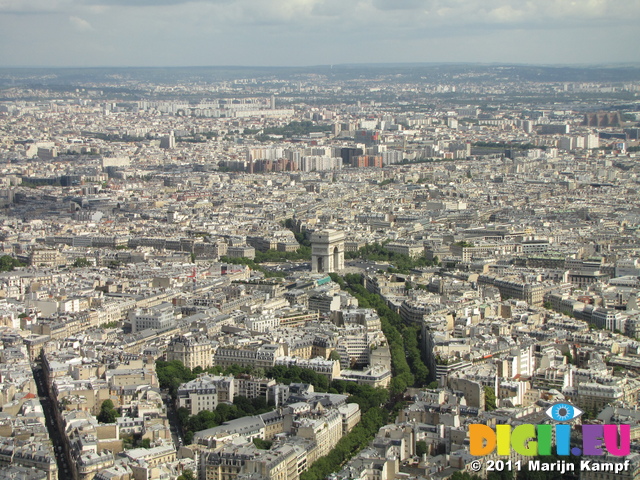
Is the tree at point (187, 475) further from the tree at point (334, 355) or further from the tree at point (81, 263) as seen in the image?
the tree at point (81, 263)

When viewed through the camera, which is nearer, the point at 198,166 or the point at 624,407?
the point at 624,407

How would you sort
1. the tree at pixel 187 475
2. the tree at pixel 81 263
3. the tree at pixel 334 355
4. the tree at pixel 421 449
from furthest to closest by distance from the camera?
the tree at pixel 81 263
the tree at pixel 334 355
the tree at pixel 421 449
the tree at pixel 187 475

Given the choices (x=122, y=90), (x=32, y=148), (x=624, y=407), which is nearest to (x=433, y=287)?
(x=624, y=407)

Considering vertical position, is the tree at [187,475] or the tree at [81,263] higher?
the tree at [187,475]

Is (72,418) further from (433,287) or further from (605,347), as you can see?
(433,287)

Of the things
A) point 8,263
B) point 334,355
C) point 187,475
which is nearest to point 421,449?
point 187,475

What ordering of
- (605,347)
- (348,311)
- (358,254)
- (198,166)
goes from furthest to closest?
1. (198,166)
2. (358,254)
3. (348,311)
4. (605,347)

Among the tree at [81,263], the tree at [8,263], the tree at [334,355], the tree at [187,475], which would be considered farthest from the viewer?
the tree at [81,263]

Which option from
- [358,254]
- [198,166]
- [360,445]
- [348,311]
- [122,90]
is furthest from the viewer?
[122,90]

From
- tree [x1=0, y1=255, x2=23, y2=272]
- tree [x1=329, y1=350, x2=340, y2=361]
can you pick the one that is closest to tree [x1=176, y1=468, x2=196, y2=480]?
tree [x1=329, y1=350, x2=340, y2=361]

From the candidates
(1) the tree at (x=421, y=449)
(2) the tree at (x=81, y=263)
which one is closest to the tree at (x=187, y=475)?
(1) the tree at (x=421, y=449)

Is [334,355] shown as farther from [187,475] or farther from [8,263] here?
[8,263]
